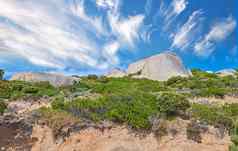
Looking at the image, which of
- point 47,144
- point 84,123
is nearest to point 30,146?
point 47,144

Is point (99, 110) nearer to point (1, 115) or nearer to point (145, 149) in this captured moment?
point (145, 149)

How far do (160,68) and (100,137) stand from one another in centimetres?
2781

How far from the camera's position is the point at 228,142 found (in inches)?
523

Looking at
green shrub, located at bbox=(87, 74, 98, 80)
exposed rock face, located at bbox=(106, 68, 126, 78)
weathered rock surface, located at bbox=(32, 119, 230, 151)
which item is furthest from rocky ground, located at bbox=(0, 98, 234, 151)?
exposed rock face, located at bbox=(106, 68, 126, 78)

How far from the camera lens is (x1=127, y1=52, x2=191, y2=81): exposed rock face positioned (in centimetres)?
3822

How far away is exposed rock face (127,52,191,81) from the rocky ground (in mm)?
24184

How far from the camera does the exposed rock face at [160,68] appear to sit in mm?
38219

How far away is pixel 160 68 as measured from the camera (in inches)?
1547

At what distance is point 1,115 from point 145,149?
6852 mm

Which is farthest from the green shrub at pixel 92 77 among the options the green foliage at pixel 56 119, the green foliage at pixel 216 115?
the green foliage at pixel 56 119

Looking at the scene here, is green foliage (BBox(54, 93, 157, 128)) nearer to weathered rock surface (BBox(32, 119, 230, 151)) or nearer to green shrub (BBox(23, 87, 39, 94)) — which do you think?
weathered rock surface (BBox(32, 119, 230, 151))

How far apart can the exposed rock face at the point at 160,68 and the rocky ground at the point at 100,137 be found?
24.2 metres

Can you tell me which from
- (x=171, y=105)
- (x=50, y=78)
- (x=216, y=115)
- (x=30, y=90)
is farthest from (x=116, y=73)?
(x=216, y=115)

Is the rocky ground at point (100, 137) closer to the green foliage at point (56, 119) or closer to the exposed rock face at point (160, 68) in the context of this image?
the green foliage at point (56, 119)
